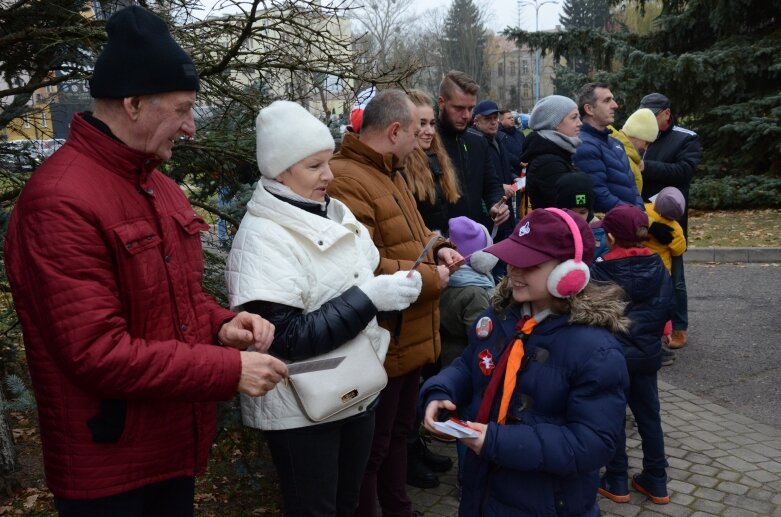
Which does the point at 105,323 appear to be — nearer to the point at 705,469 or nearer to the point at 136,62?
the point at 136,62

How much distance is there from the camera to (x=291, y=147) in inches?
105

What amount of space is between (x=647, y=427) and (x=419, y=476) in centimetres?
135

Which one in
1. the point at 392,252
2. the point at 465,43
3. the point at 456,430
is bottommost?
the point at 456,430

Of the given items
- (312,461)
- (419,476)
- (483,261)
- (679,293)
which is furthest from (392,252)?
(679,293)

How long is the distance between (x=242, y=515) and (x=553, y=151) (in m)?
3.08

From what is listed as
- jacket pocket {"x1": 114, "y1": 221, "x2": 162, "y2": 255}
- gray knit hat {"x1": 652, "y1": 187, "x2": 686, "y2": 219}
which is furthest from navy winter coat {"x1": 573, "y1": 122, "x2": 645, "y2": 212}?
jacket pocket {"x1": 114, "y1": 221, "x2": 162, "y2": 255}

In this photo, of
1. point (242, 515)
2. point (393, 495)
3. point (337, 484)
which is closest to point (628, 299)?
point (393, 495)

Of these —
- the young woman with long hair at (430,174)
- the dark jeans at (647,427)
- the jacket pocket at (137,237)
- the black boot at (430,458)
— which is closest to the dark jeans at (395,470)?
the black boot at (430,458)

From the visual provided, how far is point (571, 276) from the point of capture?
2.42 metres

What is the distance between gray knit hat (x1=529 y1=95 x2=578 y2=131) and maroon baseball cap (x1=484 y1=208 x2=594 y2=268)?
2.70 metres

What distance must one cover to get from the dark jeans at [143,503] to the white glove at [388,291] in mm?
861

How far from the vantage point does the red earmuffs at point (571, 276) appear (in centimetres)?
242

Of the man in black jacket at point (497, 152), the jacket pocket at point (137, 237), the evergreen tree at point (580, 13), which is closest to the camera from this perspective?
the jacket pocket at point (137, 237)

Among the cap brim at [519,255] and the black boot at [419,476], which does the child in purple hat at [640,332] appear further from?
the cap brim at [519,255]
